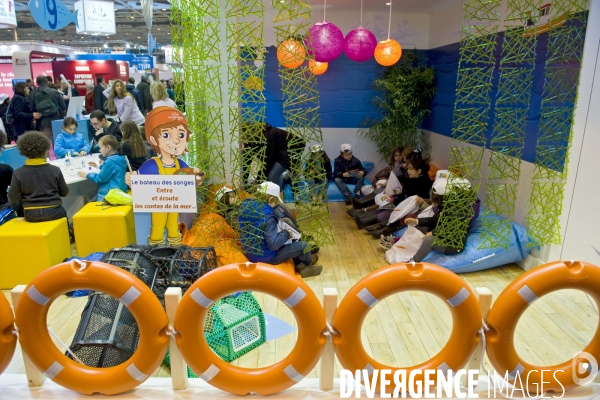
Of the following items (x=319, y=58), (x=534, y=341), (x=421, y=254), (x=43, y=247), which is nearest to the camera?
(x=534, y=341)

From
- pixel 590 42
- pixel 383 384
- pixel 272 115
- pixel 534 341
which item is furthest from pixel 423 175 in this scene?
pixel 383 384

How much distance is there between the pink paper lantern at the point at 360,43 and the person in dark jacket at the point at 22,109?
5871mm

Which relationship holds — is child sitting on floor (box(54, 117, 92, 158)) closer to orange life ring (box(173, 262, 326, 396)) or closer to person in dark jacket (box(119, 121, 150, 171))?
person in dark jacket (box(119, 121, 150, 171))

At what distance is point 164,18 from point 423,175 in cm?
1655

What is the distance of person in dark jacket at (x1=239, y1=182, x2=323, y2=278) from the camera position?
396cm

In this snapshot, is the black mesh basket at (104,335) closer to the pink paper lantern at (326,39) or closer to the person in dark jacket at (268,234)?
the person in dark jacket at (268,234)

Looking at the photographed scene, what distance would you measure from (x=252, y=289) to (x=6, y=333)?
1045 mm

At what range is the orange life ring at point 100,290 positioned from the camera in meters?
1.82

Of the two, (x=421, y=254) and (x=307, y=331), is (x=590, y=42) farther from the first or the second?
(x=307, y=331)

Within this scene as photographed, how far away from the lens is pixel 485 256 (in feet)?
13.9

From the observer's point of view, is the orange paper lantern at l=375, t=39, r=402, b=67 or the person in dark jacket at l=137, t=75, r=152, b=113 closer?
the orange paper lantern at l=375, t=39, r=402, b=67

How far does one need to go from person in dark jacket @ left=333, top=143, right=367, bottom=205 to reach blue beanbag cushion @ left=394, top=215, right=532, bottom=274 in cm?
247

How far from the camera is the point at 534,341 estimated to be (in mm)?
3162

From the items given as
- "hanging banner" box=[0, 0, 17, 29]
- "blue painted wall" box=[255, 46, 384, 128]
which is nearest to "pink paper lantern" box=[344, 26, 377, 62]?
"blue painted wall" box=[255, 46, 384, 128]
